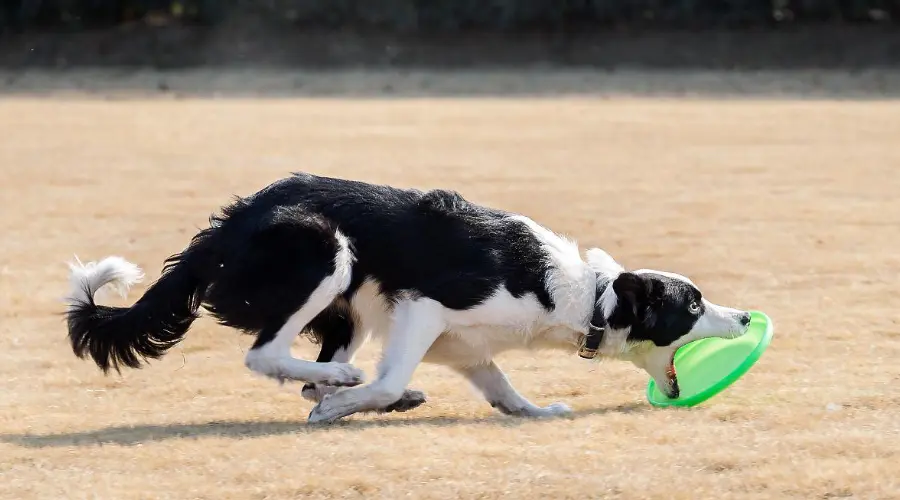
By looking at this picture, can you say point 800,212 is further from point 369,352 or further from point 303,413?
point 303,413

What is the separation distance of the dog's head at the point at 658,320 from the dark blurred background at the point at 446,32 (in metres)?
24.7

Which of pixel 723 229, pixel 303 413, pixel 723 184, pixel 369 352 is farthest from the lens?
pixel 723 184

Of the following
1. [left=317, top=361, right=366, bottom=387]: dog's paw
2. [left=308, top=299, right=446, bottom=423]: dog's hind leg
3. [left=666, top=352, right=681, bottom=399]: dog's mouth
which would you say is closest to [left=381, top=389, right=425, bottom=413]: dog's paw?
[left=308, top=299, right=446, bottom=423]: dog's hind leg

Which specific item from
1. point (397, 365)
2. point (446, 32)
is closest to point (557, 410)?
point (397, 365)

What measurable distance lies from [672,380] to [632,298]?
1.52 ft

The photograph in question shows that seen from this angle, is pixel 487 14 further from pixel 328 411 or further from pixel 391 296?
pixel 328 411

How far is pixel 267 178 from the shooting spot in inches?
→ 581

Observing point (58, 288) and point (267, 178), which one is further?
point (267, 178)

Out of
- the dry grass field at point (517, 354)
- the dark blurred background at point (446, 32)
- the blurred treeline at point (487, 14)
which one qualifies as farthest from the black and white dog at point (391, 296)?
the blurred treeline at point (487, 14)

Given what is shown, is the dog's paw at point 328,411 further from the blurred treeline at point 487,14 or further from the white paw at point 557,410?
the blurred treeline at point 487,14

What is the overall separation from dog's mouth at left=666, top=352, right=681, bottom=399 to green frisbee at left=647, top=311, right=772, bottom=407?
0.02 metres

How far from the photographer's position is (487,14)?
32.5 m

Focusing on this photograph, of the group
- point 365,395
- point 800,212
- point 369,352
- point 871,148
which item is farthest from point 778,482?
point 871,148

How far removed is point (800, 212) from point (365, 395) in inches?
289
